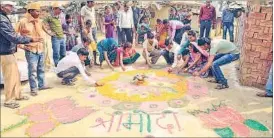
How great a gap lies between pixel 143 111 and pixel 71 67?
86.9 inches

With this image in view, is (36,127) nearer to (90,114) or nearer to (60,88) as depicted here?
(90,114)

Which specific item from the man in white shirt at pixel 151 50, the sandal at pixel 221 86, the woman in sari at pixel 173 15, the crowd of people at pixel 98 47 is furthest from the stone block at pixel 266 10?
the woman in sari at pixel 173 15

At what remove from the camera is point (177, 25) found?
32.3 feet

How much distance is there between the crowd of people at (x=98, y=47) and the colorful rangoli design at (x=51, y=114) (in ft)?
1.60

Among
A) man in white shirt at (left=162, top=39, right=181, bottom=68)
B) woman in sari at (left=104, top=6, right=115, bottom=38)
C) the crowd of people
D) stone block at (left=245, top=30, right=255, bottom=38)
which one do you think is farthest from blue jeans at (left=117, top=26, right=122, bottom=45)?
stone block at (left=245, top=30, right=255, bottom=38)

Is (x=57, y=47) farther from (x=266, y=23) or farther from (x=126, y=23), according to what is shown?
(x=266, y=23)

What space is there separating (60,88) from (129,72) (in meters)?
1.84

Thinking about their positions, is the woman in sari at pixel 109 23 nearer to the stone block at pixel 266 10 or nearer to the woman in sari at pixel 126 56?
the woman in sari at pixel 126 56

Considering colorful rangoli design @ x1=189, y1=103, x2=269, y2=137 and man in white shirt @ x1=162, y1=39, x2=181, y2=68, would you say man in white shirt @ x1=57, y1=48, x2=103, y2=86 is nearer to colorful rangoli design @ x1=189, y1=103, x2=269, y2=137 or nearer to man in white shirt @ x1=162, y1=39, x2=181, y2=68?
man in white shirt @ x1=162, y1=39, x2=181, y2=68

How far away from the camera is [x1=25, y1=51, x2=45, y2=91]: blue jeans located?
6.20 meters

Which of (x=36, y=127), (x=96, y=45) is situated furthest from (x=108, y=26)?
(x=36, y=127)

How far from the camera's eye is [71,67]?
693 centimetres

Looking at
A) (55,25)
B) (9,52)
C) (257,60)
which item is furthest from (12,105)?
(257,60)

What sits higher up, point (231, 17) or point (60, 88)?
Result: point (231, 17)
